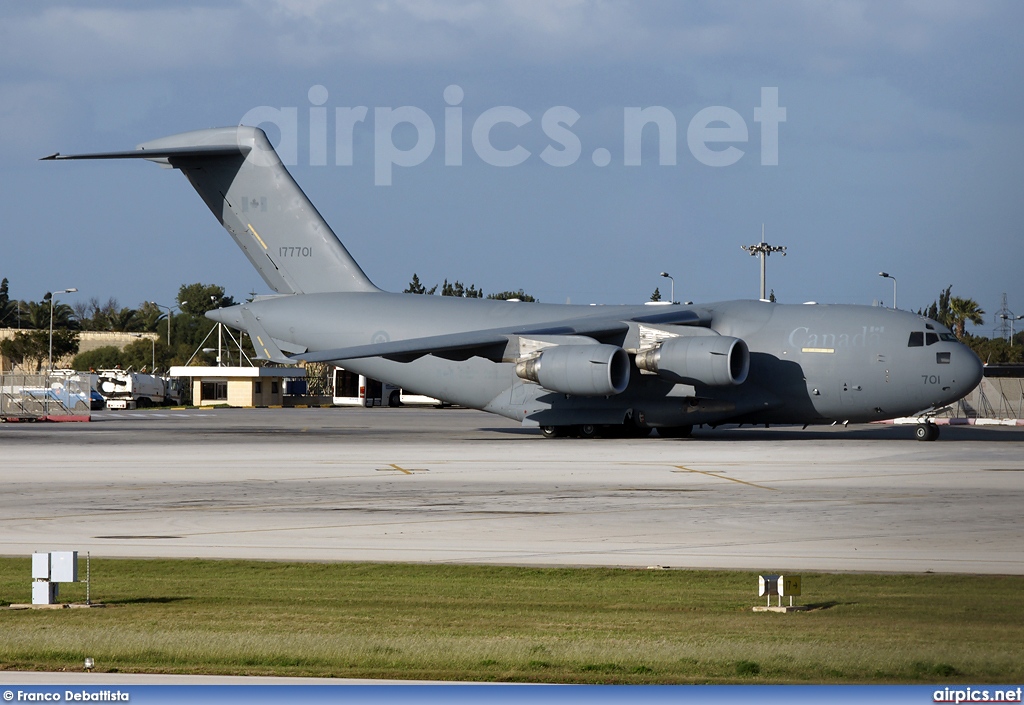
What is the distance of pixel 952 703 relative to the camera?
5293mm

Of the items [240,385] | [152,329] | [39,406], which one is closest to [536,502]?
[39,406]

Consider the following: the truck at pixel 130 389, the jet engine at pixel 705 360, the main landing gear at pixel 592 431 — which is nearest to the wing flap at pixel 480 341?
the jet engine at pixel 705 360

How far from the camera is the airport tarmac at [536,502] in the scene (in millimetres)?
12758

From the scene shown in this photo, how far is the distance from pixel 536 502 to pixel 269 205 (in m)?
22.8

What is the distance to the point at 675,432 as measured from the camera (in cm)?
3547

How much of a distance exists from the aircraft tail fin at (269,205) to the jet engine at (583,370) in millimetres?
8337

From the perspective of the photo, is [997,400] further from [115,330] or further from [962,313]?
[115,330]

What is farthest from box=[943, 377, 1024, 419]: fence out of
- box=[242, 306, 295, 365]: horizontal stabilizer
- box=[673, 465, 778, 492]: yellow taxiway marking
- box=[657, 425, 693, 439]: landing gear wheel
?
box=[673, 465, 778, 492]: yellow taxiway marking

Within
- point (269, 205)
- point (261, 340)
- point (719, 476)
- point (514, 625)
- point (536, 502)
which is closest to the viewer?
point (514, 625)

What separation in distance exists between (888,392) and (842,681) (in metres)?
25.1

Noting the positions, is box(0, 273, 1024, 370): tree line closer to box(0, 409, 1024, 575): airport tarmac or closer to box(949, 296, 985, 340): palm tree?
box(949, 296, 985, 340): palm tree

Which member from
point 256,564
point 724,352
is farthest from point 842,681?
point 724,352

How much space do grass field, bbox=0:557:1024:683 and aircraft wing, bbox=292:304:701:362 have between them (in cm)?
1919

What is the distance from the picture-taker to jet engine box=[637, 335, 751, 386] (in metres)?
30.2
